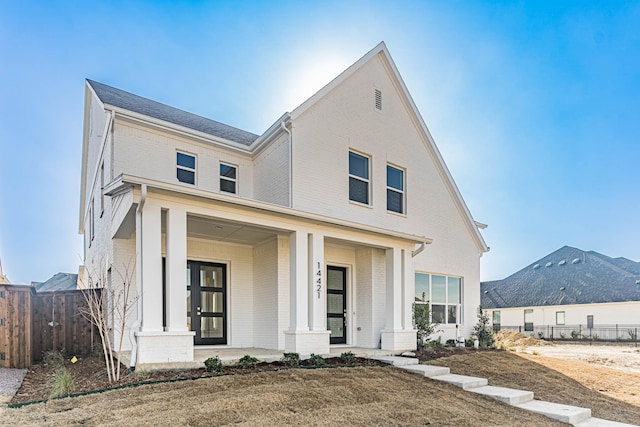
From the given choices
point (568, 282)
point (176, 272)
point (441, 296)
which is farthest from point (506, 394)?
point (568, 282)

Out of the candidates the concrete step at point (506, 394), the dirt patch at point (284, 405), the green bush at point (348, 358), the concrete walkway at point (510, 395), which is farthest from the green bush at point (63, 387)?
the concrete step at point (506, 394)

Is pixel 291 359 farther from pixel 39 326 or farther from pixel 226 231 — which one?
pixel 39 326

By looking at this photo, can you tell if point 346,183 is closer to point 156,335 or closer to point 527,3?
point 156,335

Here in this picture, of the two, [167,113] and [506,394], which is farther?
[167,113]

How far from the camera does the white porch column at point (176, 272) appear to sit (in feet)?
24.4

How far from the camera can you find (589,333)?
28.2m

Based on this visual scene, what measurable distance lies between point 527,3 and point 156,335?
45.2 ft

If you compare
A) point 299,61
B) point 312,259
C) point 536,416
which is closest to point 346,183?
point 312,259

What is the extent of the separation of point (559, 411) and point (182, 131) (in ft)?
33.1

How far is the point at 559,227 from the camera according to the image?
27.3 m

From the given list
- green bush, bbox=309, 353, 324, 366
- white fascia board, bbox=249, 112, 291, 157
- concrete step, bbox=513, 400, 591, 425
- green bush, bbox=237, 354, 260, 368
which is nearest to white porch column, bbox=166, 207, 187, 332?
green bush, bbox=237, 354, 260, 368

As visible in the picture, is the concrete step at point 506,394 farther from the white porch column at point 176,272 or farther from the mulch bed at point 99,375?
the white porch column at point 176,272

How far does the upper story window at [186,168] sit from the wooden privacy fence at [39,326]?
348 centimetres

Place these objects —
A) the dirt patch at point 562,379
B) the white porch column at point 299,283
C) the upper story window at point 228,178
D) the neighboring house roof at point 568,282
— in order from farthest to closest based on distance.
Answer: the neighboring house roof at point 568,282 < the upper story window at point 228,178 < the white porch column at point 299,283 < the dirt patch at point 562,379
